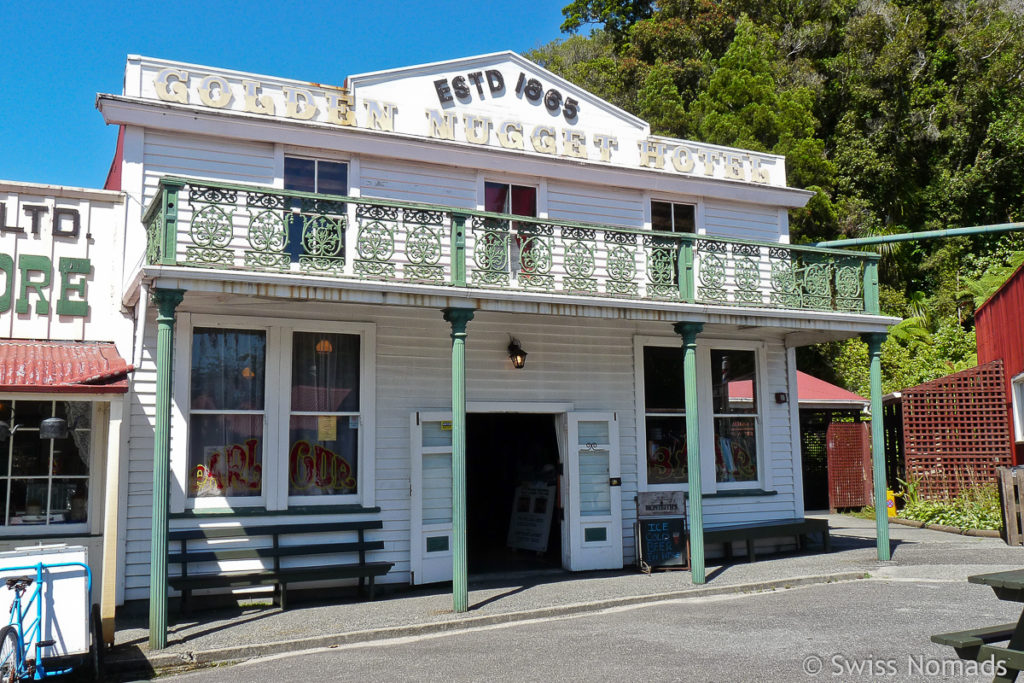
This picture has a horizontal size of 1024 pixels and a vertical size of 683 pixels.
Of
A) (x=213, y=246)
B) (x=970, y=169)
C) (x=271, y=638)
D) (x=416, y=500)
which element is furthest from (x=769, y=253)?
(x=970, y=169)

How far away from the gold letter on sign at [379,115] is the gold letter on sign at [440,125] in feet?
1.72

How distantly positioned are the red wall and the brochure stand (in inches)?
320

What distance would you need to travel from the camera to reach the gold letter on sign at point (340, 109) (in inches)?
439

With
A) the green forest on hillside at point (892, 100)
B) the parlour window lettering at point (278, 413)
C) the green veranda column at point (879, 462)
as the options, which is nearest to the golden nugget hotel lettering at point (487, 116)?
the parlour window lettering at point (278, 413)

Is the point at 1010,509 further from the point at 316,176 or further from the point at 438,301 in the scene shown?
the point at 316,176

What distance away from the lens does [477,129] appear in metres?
12.0

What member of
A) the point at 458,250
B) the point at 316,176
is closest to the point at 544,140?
the point at 316,176

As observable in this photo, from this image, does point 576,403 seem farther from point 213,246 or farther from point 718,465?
point 213,246

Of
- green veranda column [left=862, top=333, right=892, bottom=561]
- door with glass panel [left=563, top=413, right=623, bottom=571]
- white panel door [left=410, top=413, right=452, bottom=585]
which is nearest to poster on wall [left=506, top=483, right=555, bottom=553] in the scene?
door with glass panel [left=563, top=413, right=623, bottom=571]

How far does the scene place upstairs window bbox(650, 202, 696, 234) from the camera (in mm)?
13281

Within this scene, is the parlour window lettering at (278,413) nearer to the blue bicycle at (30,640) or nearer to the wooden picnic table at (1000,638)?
the blue bicycle at (30,640)

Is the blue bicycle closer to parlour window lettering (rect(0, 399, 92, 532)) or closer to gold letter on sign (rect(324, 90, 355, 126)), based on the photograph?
parlour window lettering (rect(0, 399, 92, 532))

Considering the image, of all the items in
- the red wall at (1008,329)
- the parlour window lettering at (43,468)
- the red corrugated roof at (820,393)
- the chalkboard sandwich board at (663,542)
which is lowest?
the chalkboard sandwich board at (663,542)

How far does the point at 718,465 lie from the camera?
513 inches
